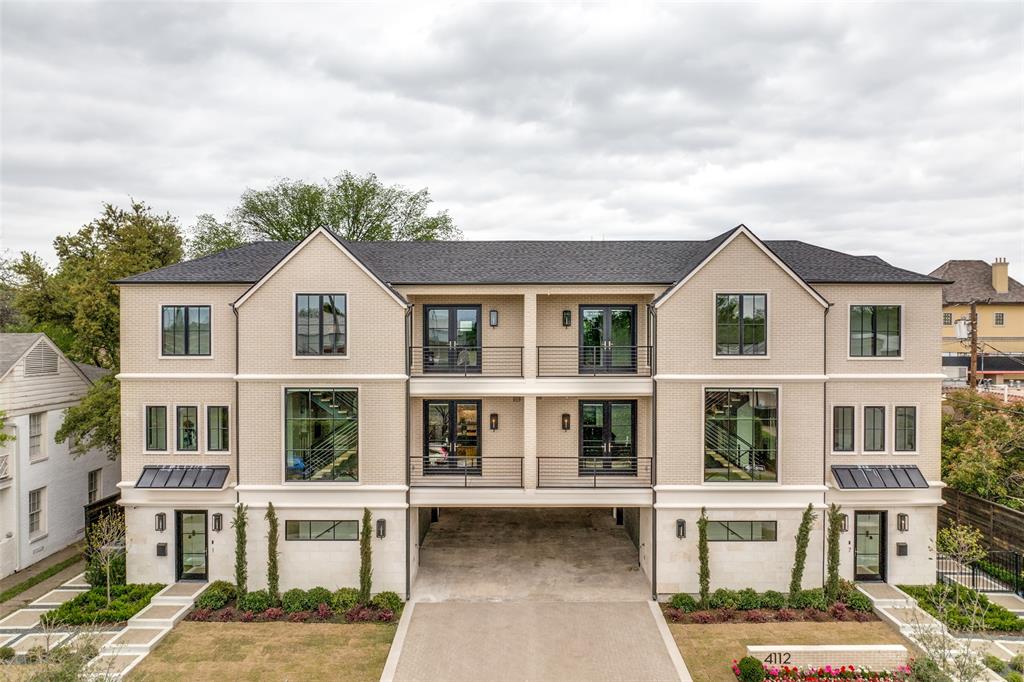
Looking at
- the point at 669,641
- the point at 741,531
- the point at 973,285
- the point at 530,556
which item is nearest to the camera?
the point at 669,641

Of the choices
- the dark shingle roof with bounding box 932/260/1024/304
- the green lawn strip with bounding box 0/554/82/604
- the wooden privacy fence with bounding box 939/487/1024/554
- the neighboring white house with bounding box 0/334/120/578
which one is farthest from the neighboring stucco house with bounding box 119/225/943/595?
the dark shingle roof with bounding box 932/260/1024/304

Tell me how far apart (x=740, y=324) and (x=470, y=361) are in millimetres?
8190

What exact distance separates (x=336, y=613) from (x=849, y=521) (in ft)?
48.6

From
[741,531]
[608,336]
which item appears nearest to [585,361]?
[608,336]

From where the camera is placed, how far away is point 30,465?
17656 mm

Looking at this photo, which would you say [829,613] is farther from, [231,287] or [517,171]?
[517,171]

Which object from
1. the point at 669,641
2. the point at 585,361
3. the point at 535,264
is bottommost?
the point at 669,641

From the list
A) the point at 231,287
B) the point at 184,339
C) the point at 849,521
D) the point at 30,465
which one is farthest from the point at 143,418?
the point at 849,521

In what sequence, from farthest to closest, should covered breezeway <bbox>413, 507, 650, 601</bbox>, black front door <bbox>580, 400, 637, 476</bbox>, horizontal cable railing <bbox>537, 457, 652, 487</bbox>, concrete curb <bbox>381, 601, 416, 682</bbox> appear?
black front door <bbox>580, 400, 637, 476</bbox> < horizontal cable railing <bbox>537, 457, 652, 487</bbox> < covered breezeway <bbox>413, 507, 650, 601</bbox> < concrete curb <bbox>381, 601, 416, 682</bbox>

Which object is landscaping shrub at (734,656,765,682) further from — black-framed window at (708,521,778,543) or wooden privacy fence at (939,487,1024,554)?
wooden privacy fence at (939,487,1024,554)

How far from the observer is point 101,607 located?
550 inches

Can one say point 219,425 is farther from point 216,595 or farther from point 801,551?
point 801,551

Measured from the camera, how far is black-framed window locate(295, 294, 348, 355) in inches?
590

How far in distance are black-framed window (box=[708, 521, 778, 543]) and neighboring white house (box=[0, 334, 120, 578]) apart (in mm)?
21315
